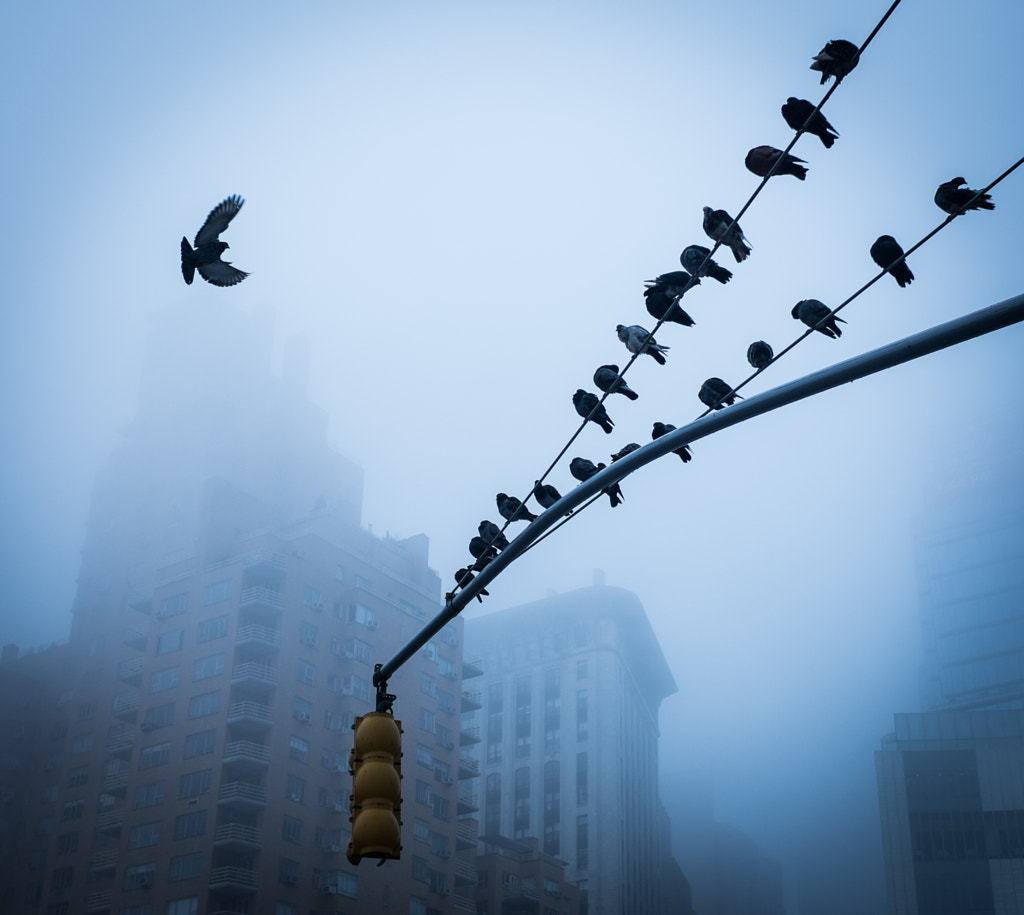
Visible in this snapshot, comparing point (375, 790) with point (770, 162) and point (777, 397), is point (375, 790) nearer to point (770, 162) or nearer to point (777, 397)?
point (777, 397)

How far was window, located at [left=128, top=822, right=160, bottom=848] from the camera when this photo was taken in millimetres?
78725

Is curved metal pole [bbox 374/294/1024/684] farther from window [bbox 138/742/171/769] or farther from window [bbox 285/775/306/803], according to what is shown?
window [bbox 138/742/171/769]

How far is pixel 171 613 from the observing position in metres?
88.3

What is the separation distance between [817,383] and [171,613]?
84690 millimetres

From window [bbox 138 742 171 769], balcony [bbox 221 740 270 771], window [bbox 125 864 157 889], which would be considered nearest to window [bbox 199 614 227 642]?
window [bbox 138 742 171 769]

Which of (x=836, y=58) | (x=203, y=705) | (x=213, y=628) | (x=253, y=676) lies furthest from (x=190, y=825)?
(x=836, y=58)

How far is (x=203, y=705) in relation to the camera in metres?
81.4

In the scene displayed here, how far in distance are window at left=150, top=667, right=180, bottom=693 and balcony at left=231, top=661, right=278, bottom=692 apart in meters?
6.09

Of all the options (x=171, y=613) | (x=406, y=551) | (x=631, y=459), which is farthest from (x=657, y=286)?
(x=406, y=551)

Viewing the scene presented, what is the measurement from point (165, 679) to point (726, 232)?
8016cm

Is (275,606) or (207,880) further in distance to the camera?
(275,606)

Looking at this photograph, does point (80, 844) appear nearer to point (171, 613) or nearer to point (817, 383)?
point (171, 613)

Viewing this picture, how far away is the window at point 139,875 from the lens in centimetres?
7631

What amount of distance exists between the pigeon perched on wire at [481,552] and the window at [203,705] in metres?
70.1
